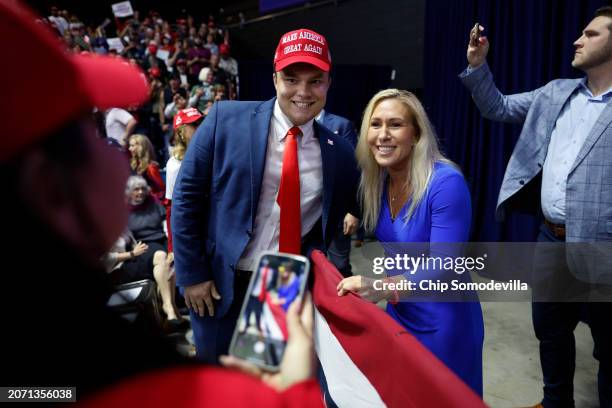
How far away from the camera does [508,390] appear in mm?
2473

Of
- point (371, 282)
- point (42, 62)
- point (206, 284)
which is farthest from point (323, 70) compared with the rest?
point (42, 62)

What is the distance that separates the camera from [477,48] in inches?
84.2

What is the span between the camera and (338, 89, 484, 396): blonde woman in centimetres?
154

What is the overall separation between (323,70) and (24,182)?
1428 mm

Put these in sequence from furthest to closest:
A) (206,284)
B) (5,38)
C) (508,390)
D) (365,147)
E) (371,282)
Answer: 1. (508,390)
2. (365,147)
3. (206,284)
4. (371,282)
5. (5,38)

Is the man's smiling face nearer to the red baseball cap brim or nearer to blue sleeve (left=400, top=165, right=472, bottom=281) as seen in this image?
the red baseball cap brim

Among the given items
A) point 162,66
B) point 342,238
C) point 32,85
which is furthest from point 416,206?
point 162,66

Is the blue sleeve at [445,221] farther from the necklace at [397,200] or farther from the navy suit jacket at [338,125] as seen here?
the navy suit jacket at [338,125]

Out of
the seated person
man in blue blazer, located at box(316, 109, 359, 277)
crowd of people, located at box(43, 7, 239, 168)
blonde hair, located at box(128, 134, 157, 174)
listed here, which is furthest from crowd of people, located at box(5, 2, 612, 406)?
crowd of people, located at box(43, 7, 239, 168)

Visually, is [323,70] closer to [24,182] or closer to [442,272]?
[442,272]

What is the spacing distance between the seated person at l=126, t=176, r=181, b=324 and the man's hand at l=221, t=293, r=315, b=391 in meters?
3.02

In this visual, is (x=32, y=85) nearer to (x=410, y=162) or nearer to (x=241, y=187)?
(x=241, y=187)

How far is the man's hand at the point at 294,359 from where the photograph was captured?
0.55 meters

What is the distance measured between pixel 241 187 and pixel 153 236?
2.36 m
